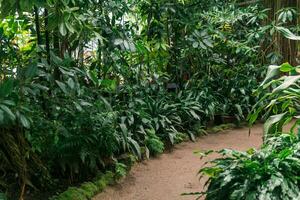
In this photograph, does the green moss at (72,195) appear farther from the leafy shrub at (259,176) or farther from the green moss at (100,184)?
the leafy shrub at (259,176)

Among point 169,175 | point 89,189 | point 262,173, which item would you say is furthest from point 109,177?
point 262,173

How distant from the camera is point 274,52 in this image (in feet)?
18.3

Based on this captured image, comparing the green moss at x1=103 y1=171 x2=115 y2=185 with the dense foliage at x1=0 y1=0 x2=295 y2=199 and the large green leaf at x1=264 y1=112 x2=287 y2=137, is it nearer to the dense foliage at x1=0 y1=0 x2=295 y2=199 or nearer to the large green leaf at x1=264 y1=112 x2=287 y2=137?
the dense foliage at x1=0 y1=0 x2=295 y2=199

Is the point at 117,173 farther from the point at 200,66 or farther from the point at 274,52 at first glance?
the point at 274,52

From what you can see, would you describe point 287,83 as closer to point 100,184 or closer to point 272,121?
point 272,121

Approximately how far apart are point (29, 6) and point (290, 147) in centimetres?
157

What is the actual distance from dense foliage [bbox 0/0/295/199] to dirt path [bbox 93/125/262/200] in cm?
17

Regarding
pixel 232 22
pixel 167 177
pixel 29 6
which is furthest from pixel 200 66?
pixel 29 6

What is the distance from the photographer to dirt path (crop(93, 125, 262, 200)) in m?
3.10

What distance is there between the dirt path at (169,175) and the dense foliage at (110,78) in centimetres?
17

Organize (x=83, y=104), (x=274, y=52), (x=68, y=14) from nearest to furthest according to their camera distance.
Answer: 1. (x=68, y=14)
2. (x=83, y=104)
3. (x=274, y=52)

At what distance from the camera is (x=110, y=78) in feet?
13.8

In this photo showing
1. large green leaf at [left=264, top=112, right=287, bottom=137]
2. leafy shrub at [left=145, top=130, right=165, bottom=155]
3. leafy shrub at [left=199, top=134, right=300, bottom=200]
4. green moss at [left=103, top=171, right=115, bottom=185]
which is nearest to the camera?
leafy shrub at [left=199, top=134, right=300, bottom=200]

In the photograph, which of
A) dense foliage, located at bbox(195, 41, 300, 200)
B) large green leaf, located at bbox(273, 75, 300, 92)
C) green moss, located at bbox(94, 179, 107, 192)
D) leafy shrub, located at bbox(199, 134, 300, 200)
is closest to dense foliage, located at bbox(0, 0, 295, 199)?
green moss, located at bbox(94, 179, 107, 192)
